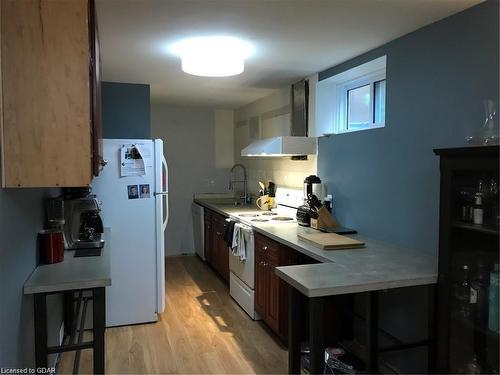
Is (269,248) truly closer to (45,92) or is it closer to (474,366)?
(474,366)

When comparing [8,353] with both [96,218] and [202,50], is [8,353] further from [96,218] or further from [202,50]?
[202,50]

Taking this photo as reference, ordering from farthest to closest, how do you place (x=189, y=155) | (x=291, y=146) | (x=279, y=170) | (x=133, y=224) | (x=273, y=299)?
(x=189, y=155)
(x=279, y=170)
(x=291, y=146)
(x=133, y=224)
(x=273, y=299)

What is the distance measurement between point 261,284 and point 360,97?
6.01 feet

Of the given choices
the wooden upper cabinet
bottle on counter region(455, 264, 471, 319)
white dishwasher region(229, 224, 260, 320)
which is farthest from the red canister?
bottle on counter region(455, 264, 471, 319)

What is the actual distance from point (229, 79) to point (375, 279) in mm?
2672

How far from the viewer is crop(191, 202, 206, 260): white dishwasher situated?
5660 mm

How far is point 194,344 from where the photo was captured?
3.24 metres

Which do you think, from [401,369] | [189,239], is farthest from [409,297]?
[189,239]

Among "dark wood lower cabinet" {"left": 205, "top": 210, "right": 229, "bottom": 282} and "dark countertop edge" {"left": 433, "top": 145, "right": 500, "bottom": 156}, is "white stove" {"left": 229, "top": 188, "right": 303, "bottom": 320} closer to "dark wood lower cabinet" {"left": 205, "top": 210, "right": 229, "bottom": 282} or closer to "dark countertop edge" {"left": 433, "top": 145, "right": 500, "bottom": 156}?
"dark wood lower cabinet" {"left": 205, "top": 210, "right": 229, "bottom": 282}

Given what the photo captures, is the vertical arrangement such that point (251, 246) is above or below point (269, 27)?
below

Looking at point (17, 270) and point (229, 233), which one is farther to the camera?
point (229, 233)

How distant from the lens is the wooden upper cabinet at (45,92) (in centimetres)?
172

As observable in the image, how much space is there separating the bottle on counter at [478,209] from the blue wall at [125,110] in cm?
349

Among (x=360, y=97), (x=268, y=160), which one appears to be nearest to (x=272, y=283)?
(x=360, y=97)
